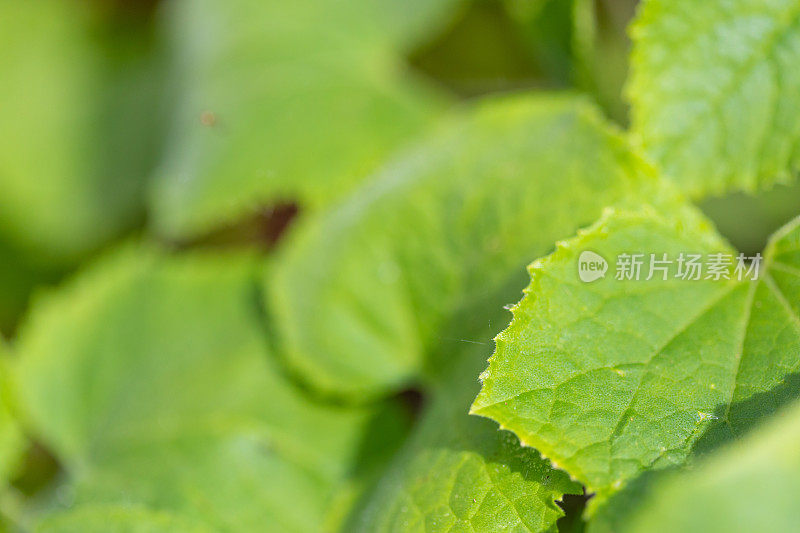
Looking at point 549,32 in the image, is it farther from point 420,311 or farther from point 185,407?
point 185,407

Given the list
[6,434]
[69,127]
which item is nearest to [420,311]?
[6,434]

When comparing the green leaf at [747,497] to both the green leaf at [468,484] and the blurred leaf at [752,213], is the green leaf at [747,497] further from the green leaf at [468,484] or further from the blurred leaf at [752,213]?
the blurred leaf at [752,213]

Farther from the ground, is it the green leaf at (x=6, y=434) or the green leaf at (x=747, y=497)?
the green leaf at (x=747, y=497)

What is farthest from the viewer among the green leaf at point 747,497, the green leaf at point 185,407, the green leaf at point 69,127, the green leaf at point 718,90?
the green leaf at point 69,127

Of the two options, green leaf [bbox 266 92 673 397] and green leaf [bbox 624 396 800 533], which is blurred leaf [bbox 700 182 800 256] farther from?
green leaf [bbox 624 396 800 533]

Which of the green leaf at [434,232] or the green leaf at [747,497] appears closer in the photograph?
the green leaf at [747,497]

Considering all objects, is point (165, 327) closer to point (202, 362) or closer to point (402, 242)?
point (202, 362)

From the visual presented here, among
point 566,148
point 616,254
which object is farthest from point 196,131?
point 616,254

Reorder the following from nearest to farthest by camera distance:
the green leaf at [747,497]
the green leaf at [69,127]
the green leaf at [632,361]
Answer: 1. the green leaf at [747,497]
2. the green leaf at [632,361]
3. the green leaf at [69,127]

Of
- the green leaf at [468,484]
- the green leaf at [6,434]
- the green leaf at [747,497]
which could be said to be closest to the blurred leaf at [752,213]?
the green leaf at [468,484]
